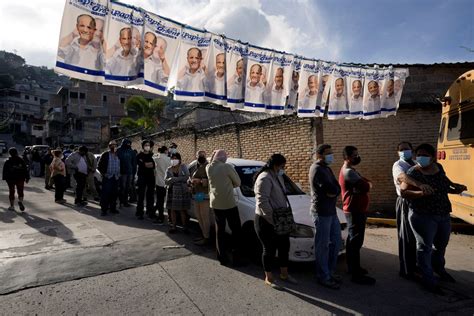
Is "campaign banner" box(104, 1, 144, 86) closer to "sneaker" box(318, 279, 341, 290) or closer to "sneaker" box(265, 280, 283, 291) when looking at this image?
"sneaker" box(265, 280, 283, 291)

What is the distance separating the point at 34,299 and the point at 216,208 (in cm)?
245

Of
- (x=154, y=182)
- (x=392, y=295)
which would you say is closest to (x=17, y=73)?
(x=154, y=182)

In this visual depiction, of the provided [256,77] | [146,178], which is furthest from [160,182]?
[256,77]

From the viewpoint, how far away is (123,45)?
4.83 meters

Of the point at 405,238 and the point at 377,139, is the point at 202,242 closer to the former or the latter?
the point at 405,238

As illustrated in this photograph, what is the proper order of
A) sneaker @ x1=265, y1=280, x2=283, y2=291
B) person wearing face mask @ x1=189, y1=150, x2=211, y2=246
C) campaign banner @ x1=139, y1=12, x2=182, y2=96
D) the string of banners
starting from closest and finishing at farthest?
sneaker @ x1=265, y1=280, x2=283, y2=291
the string of banners
campaign banner @ x1=139, y1=12, x2=182, y2=96
person wearing face mask @ x1=189, y1=150, x2=211, y2=246

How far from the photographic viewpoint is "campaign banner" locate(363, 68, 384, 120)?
26.6ft

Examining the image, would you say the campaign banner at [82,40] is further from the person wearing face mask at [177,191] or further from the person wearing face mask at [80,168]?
the person wearing face mask at [80,168]

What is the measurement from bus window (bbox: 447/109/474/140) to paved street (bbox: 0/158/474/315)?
2.07 meters

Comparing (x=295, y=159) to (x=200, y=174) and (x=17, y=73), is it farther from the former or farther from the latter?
(x=17, y=73)

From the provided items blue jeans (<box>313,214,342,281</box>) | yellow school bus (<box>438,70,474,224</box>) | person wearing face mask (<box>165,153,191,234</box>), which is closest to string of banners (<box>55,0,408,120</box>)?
person wearing face mask (<box>165,153,191,234</box>)

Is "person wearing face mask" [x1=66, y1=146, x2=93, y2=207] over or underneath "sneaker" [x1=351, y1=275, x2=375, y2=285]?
over

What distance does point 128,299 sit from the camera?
368 cm

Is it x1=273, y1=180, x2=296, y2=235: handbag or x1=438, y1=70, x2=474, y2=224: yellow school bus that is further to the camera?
x1=438, y1=70, x2=474, y2=224: yellow school bus
